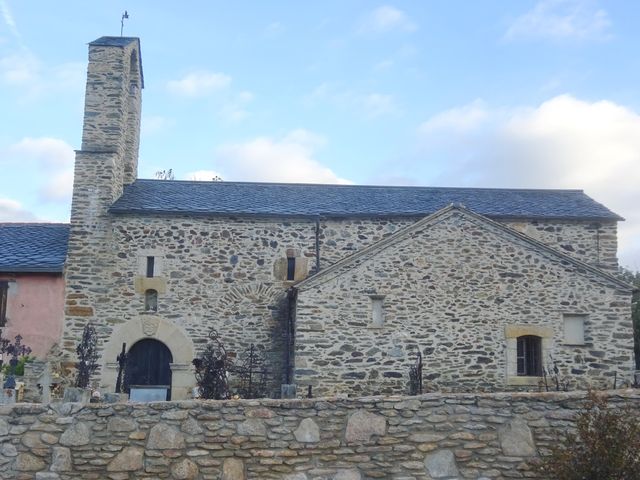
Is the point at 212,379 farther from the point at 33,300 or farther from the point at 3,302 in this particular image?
the point at 3,302

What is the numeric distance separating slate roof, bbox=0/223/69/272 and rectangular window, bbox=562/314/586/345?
40.3ft

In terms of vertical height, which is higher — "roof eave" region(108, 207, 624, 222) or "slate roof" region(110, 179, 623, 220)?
"slate roof" region(110, 179, 623, 220)

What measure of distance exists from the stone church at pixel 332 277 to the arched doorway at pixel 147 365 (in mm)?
36

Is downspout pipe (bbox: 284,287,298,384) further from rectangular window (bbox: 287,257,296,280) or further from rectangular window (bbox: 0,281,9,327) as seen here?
rectangular window (bbox: 0,281,9,327)

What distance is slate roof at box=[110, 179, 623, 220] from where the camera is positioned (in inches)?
719

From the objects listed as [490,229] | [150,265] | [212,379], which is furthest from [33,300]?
[490,229]

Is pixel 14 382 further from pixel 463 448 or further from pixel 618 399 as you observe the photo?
pixel 618 399

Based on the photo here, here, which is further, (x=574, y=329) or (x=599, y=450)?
(x=574, y=329)

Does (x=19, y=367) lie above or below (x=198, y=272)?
below

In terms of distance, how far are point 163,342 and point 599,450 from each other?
1298cm

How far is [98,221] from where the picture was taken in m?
17.7

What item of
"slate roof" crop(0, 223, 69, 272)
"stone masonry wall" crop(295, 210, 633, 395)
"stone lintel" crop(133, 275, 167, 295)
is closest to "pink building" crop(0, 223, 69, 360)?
"slate roof" crop(0, 223, 69, 272)

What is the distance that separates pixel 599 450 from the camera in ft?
19.2

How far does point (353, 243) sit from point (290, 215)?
72.2 inches
